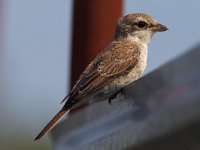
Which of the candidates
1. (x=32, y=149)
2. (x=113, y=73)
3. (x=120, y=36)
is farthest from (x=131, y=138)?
(x=32, y=149)

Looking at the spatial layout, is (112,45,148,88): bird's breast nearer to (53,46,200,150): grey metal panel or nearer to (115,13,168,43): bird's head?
(115,13,168,43): bird's head

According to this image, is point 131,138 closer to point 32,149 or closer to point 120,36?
point 120,36

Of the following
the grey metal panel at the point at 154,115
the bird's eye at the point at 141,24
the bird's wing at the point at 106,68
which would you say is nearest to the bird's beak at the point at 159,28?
the bird's eye at the point at 141,24


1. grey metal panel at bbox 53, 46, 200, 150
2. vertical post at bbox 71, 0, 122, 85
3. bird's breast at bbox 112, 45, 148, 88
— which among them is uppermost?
grey metal panel at bbox 53, 46, 200, 150

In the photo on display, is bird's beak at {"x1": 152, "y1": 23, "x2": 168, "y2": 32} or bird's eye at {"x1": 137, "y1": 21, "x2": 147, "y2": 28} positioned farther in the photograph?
bird's eye at {"x1": 137, "y1": 21, "x2": 147, "y2": 28}

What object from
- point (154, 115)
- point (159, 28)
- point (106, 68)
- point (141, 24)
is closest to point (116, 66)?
point (106, 68)

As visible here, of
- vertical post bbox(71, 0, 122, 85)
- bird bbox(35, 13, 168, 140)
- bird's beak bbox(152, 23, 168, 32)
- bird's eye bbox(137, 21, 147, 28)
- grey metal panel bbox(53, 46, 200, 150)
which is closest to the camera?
grey metal panel bbox(53, 46, 200, 150)

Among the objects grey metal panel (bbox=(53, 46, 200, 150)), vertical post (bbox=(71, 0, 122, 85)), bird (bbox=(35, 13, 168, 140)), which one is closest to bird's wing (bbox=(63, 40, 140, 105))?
bird (bbox=(35, 13, 168, 140))
